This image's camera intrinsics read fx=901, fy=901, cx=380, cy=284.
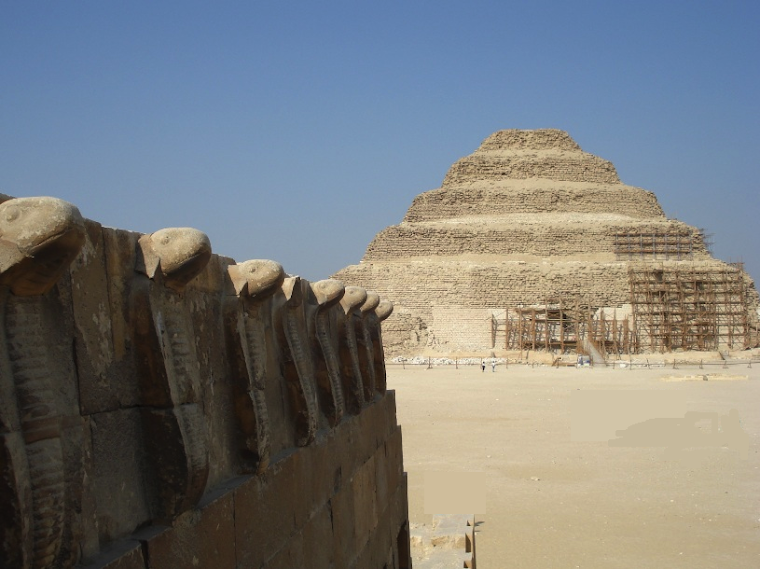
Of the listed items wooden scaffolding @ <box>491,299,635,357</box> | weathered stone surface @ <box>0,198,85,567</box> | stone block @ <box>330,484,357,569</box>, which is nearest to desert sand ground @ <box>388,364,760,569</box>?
stone block @ <box>330,484,357,569</box>

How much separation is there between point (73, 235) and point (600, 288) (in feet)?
197

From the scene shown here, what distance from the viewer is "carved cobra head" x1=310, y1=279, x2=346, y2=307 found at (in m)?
4.67

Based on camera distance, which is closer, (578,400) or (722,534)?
(722,534)

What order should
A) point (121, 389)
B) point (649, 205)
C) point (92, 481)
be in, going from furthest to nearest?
1. point (649, 205)
2. point (121, 389)
3. point (92, 481)

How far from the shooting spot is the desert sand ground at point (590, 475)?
10641 millimetres

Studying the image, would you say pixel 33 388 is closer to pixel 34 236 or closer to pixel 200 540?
pixel 34 236

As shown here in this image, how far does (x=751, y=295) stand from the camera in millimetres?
59844

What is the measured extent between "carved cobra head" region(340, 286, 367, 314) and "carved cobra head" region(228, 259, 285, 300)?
1.84 meters

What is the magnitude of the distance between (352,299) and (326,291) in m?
0.84

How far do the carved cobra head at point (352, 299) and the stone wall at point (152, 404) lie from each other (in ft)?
2.60

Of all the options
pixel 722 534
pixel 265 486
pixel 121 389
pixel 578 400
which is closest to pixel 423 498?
pixel 722 534

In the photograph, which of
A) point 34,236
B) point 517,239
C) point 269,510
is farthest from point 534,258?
point 34,236

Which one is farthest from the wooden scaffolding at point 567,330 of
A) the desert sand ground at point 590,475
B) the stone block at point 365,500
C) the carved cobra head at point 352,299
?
the carved cobra head at point 352,299

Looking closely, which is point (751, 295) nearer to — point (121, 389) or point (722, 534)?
point (722, 534)
